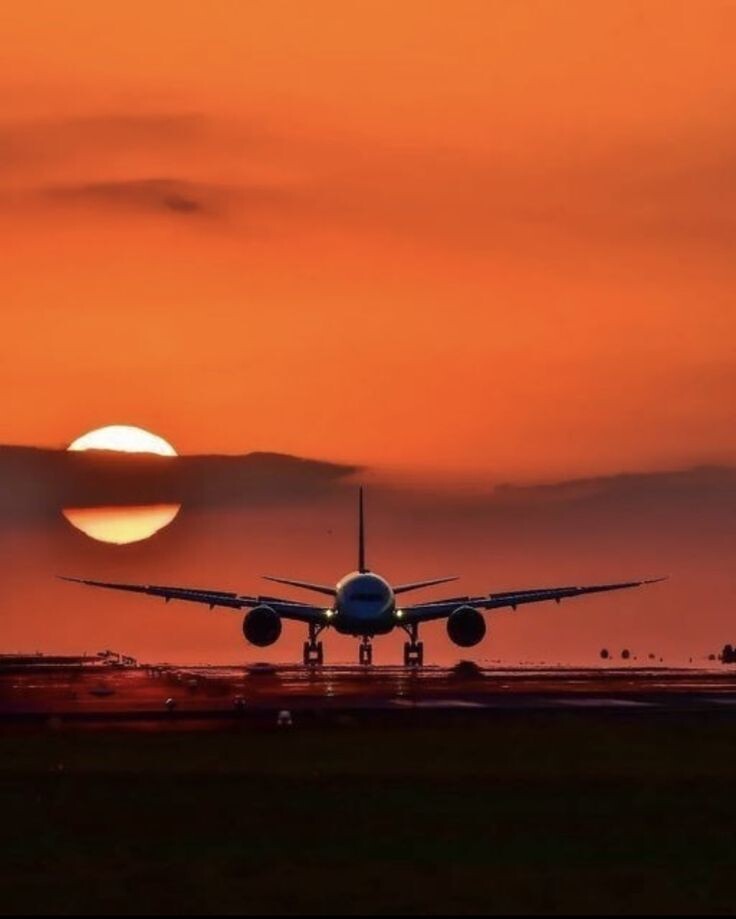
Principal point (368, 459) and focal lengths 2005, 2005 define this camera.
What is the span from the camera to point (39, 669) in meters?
139

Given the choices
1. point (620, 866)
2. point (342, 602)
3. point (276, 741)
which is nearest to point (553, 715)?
point (276, 741)

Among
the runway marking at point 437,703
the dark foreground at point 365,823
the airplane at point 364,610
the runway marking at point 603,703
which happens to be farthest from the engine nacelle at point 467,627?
the dark foreground at point 365,823

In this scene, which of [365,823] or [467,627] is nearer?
[365,823]

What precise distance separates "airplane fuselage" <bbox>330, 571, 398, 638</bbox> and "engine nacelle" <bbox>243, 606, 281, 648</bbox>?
4.47 metres

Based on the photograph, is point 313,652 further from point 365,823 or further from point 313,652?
point 365,823

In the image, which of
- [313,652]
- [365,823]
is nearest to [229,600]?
[313,652]

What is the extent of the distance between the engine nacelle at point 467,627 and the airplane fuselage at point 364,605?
4502 mm

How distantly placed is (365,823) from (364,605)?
110770 mm

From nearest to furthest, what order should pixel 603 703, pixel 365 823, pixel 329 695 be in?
pixel 365 823 → pixel 603 703 → pixel 329 695

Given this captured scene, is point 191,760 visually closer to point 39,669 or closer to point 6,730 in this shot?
point 6,730

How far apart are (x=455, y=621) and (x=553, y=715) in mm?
82960

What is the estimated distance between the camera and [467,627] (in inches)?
5738

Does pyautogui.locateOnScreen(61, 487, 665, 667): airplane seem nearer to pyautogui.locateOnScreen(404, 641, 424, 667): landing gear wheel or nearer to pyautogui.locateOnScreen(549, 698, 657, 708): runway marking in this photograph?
pyautogui.locateOnScreen(404, 641, 424, 667): landing gear wheel

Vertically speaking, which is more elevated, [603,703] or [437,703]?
[437,703]
